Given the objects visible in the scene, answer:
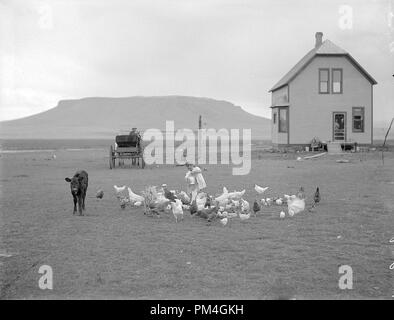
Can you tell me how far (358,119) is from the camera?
3641cm

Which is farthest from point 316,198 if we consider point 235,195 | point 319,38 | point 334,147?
point 319,38

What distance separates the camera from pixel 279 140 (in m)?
38.3

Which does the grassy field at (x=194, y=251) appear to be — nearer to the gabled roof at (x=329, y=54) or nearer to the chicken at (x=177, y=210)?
the chicken at (x=177, y=210)

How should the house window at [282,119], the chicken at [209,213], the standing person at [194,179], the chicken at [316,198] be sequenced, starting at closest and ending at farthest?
the chicken at [209,213] → the chicken at [316,198] → the standing person at [194,179] → the house window at [282,119]

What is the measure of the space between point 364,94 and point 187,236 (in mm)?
30389

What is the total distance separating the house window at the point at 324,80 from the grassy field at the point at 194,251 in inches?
899

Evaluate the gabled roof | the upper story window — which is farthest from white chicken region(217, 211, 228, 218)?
the upper story window

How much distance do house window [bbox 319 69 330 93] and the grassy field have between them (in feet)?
74.9

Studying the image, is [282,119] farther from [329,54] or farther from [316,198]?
[316,198]

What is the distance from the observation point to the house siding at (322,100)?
35.9 metres
